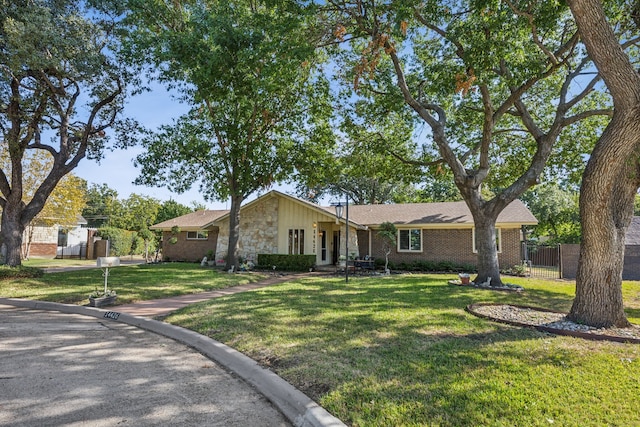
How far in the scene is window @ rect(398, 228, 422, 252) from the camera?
802 inches

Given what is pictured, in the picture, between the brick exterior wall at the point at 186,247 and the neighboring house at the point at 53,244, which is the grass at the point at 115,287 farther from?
the neighboring house at the point at 53,244

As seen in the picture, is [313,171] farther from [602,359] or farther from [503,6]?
[602,359]

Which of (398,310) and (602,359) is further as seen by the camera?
(398,310)

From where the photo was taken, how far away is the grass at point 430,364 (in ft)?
10.0

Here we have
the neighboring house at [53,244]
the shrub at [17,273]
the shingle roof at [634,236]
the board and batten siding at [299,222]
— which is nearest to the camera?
the shrub at [17,273]

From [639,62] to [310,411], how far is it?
14550 mm

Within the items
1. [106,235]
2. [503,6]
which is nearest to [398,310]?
[503,6]

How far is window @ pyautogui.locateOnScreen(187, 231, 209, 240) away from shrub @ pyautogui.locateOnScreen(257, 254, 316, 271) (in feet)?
24.3

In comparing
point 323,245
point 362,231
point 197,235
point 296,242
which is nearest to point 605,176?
point 296,242

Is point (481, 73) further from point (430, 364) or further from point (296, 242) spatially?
point (296, 242)

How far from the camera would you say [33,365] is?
4.41 meters

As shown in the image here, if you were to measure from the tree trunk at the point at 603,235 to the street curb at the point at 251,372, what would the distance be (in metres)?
5.22

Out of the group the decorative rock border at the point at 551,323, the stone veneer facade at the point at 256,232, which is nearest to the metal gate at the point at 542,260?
the decorative rock border at the point at 551,323

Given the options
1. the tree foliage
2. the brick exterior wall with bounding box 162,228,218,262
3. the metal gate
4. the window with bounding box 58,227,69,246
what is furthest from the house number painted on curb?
the tree foliage
